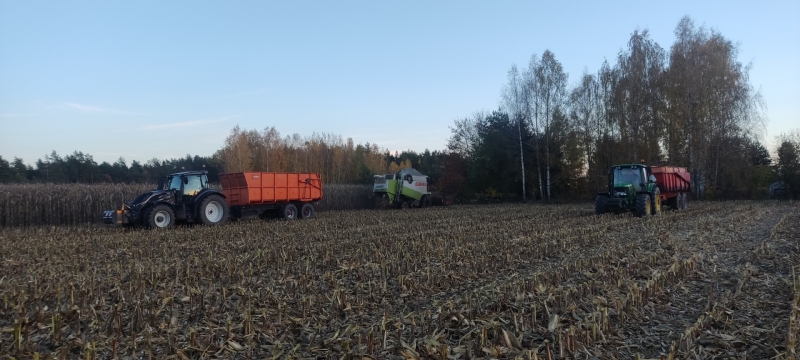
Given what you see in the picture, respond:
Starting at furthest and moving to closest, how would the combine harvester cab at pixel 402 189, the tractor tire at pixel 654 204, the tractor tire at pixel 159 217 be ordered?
1. the combine harvester cab at pixel 402 189
2. the tractor tire at pixel 654 204
3. the tractor tire at pixel 159 217

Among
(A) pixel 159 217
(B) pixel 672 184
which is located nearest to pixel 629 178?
(B) pixel 672 184

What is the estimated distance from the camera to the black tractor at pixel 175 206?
16125 millimetres

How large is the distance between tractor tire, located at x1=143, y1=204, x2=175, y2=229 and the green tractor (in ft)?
50.0

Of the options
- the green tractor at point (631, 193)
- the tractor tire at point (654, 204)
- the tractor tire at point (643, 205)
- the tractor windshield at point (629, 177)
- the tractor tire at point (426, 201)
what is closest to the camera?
the tractor tire at point (643, 205)

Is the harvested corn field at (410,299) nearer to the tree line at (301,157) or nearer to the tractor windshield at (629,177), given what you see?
the tractor windshield at (629,177)

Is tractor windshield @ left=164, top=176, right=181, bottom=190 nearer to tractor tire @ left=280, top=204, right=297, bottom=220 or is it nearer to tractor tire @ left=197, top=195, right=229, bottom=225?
tractor tire @ left=197, top=195, right=229, bottom=225

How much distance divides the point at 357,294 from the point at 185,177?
12838 mm

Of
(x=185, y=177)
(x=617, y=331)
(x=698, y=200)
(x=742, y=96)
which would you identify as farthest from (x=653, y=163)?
(x=617, y=331)

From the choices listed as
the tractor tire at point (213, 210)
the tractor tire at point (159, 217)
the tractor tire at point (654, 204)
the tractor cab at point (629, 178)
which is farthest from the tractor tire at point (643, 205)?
the tractor tire at point (159, 217)

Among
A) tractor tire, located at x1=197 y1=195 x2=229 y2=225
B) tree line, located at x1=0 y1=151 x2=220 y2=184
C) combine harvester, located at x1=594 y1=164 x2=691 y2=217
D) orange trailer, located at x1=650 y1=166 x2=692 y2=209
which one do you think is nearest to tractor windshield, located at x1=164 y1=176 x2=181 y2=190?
tractor tire, located at x1=197 y1=195 x2=229 y2=225

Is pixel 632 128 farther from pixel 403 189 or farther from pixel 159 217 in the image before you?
pixel 159 217

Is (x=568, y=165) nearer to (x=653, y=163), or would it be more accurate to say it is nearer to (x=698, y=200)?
(x=653, y=163)

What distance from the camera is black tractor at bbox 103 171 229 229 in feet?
52.9

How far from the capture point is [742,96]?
3189cm
